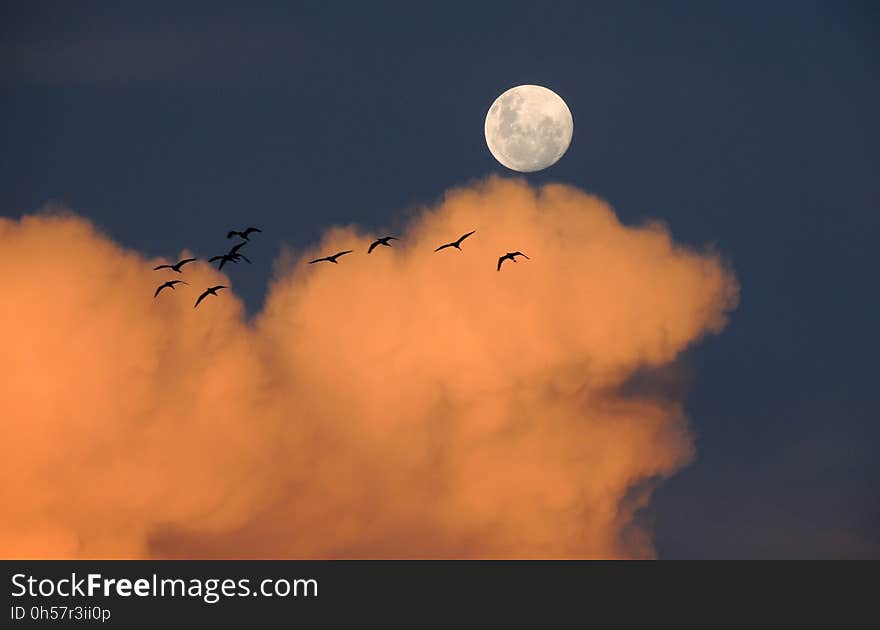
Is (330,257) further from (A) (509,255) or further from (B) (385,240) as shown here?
(A) (509,255)

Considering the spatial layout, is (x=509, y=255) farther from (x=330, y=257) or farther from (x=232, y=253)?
(x=232, y=253)

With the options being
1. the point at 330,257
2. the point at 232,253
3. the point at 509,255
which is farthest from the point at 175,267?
the point at 509,255

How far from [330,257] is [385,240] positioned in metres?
7.63

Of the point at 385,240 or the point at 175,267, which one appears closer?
the point at 385,240

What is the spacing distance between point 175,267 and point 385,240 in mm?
30060

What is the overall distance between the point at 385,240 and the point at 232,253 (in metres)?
20.3

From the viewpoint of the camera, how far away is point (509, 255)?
173 m

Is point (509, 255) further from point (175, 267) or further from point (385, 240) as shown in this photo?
point (175, 267)

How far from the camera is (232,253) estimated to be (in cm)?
17862

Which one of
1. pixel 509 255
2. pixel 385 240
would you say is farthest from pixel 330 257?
pixel 509 255

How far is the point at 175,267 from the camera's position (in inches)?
7254

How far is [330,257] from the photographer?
175500mm

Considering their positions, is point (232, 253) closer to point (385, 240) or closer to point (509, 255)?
point (385, 240)

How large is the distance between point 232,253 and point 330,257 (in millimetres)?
12961
